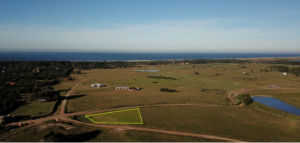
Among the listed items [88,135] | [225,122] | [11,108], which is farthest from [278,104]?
[11,108]

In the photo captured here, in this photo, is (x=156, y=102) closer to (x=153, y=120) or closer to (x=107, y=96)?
(x=153, y=120)

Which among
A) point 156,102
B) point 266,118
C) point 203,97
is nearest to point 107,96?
point 156,102

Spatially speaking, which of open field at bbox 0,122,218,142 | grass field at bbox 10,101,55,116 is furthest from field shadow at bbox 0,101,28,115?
open field at bbox 0,122,218,142

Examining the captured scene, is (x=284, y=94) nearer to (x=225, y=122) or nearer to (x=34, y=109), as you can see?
(x=225, y=122)

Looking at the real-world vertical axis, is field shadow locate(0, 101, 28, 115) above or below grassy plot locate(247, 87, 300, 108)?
above

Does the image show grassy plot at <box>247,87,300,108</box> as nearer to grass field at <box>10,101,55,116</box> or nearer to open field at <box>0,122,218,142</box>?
open field at <box>0,122,218,142</box>

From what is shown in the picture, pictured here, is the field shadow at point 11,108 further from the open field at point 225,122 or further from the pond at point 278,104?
the pond at point 278,104

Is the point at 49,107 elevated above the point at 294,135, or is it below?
above
